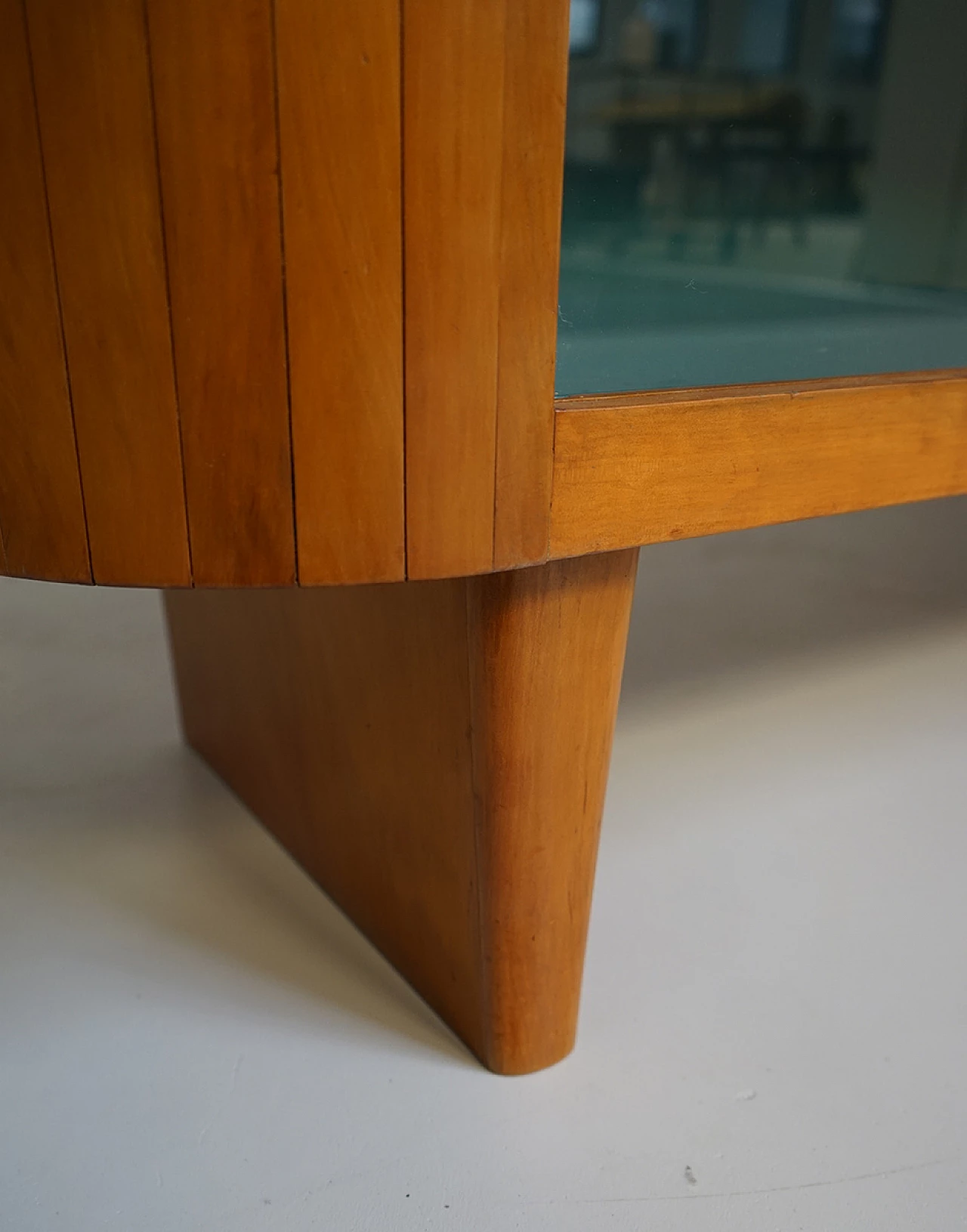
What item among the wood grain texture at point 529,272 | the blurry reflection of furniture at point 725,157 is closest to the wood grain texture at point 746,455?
the wood grain texture at point 529,272

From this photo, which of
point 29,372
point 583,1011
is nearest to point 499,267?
point 29,372

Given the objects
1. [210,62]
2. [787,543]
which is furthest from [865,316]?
[787,543]

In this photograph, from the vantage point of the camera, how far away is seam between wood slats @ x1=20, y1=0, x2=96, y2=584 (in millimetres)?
485

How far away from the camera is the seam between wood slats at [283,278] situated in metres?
0.49

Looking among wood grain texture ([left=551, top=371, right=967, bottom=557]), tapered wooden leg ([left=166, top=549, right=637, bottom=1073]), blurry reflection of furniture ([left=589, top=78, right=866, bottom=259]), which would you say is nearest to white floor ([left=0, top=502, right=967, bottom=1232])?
tapered wooden leg ([left=166, top=549, right=637, bottom=1073])

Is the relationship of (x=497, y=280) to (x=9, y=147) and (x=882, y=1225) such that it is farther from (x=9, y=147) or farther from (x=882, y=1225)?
(x=882, y=1225)

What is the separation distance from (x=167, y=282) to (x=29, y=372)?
85mm

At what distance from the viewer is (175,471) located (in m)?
0.54

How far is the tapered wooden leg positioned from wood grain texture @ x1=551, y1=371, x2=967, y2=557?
0.20 ft

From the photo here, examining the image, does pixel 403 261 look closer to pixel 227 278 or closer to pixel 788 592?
pixel 227 278

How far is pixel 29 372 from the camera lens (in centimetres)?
53

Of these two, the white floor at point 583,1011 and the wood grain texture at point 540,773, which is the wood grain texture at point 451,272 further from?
the white floor at point 583,1011

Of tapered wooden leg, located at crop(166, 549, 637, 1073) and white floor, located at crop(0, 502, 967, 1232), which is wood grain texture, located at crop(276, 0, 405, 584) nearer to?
tapered wooden leg, located at crop(166, 549, 637, 1073)

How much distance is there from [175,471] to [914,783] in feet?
3.23
